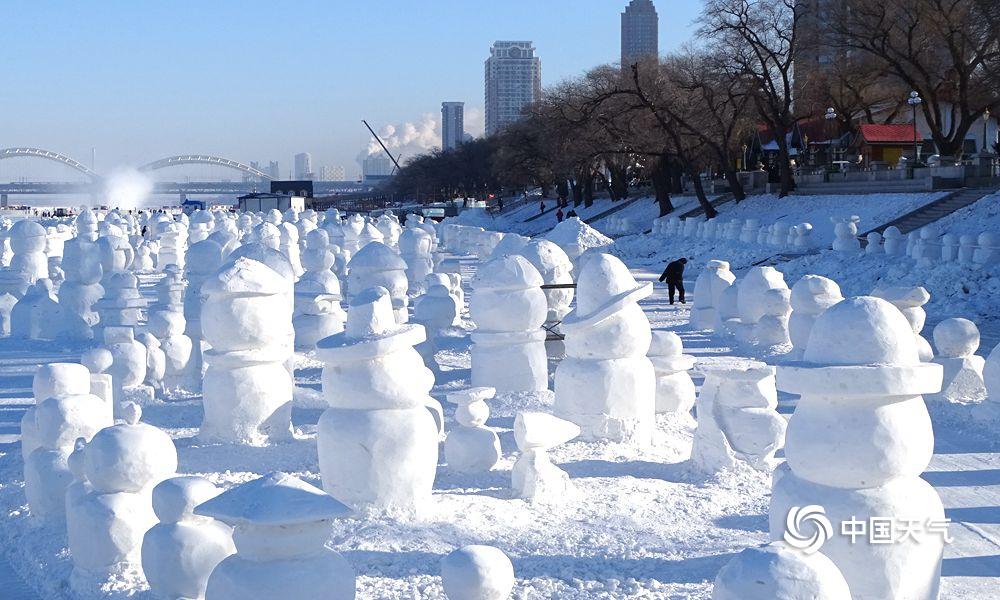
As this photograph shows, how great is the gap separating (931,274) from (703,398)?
1092 cm

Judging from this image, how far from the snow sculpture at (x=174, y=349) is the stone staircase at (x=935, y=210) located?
53.0ft

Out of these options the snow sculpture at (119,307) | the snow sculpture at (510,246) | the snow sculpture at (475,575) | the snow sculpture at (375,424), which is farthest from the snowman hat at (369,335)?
the snow sculpture at (119,307)

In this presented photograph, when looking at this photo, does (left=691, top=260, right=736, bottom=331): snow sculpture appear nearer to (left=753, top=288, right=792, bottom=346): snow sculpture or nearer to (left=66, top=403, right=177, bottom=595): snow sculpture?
(left=753, top=288, right=792, bottom=346): snow sculpture

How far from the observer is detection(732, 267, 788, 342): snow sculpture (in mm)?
Answer: 12570

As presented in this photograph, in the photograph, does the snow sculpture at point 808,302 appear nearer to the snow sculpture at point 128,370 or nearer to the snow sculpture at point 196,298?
the snow sculpture at point 196,298

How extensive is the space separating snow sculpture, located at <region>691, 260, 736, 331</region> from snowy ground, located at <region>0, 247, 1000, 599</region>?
5.73 metres

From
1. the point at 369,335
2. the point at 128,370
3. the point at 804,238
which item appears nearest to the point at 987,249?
the point at 804,238

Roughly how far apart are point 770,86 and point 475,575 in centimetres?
2912

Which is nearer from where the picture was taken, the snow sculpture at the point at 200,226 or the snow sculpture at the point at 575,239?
the snow sculpture at the point at 575,239

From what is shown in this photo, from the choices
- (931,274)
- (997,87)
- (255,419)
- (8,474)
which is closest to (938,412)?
(255,419)

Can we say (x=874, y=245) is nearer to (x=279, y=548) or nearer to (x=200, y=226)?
(x=200, y=226)

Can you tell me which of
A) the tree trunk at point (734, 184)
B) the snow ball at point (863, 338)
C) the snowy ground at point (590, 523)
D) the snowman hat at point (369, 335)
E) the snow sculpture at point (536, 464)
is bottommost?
the snowy ground at point (590, 523)

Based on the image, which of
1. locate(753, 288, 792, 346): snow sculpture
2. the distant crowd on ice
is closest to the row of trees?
Result: locate(753, 288, 792, 346): snow sculpture

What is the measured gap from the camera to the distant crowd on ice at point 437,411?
4375mm
